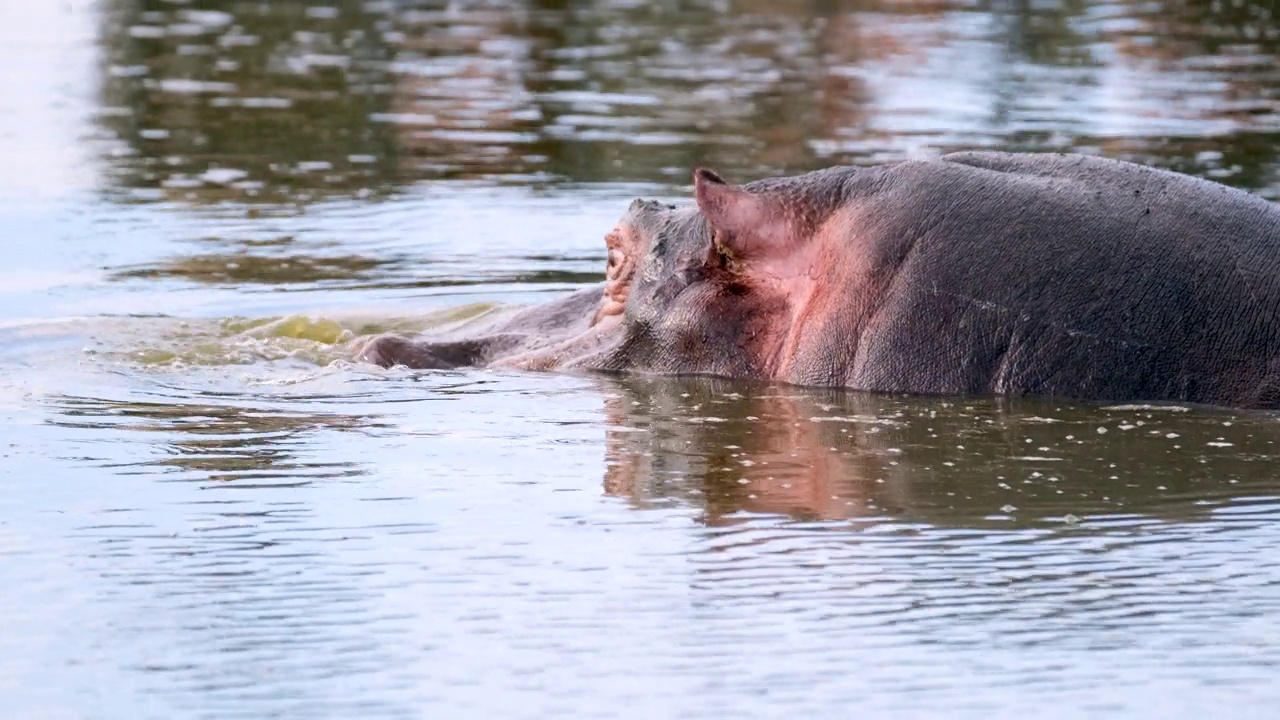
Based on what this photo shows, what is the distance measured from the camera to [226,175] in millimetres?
10648

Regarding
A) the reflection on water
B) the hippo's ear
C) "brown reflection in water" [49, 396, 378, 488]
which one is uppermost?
the hippo's ear

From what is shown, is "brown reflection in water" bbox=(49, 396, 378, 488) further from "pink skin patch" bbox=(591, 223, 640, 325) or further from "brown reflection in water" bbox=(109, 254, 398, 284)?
"brown reflection in water" bbox=(109, 254, 398, 284)

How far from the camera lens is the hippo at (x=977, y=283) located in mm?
5188

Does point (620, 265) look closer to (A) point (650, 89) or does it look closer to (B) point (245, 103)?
(B) point (245, 103)

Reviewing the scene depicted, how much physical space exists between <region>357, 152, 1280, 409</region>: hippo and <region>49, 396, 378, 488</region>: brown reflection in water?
110cm

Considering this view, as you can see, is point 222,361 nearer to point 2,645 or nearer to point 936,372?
point 936,372

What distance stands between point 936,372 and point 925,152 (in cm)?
554

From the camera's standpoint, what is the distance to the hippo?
204 inches

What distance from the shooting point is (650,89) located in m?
14.1

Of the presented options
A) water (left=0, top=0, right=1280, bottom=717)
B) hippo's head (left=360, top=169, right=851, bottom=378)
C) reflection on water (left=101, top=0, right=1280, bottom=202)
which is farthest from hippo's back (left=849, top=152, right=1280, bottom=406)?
reflection on water (left=101, top=0, right=1280, bottom=202)

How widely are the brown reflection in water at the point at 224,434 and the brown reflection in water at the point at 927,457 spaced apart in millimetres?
726

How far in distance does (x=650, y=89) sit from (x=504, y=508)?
9.88 m

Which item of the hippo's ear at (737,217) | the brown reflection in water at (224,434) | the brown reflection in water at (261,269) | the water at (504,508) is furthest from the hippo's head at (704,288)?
the brown reflection in water at (261,269)

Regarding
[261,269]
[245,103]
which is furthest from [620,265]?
[245,103]
